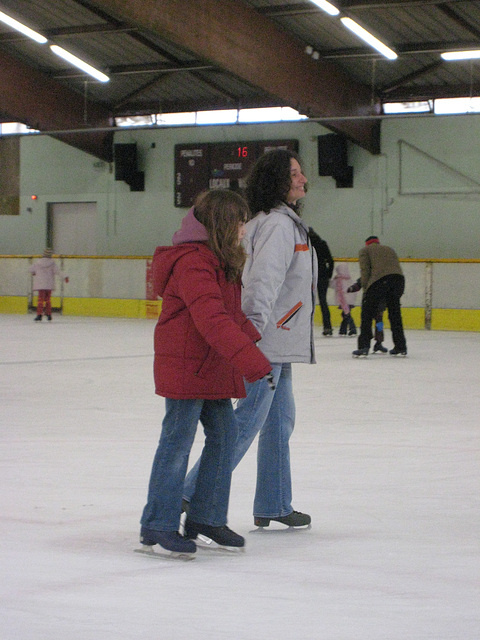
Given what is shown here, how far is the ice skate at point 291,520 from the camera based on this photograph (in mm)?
3795

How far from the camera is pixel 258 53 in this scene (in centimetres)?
1678

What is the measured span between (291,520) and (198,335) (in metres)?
0.93

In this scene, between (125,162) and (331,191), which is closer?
(331,191)

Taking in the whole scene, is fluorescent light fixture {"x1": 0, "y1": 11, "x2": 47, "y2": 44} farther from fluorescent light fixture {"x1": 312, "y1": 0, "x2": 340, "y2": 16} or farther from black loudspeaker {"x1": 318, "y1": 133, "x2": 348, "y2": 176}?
black loudspeaker {"x1": 318, "y1": 133, "x2": 348, "y2": 176}

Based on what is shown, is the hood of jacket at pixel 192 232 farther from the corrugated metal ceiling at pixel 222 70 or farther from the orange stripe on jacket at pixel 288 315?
the corrugated metal ceiling at pixel 222 70

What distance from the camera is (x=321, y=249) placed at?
14219 millimetres

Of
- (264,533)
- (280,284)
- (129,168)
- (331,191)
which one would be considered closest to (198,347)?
(280,284)

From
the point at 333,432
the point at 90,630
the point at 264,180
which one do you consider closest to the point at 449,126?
the point at 333,432

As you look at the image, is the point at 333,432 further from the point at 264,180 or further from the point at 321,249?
the point at 321,249

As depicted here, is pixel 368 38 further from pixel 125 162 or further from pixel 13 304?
pixel 13 304

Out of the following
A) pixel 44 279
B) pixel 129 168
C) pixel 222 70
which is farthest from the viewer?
pixel 129 168

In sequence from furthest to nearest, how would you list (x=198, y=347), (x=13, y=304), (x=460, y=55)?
1. (x=13, y=304)
2. (x=460, y=55)
3. (x=198, y=347)

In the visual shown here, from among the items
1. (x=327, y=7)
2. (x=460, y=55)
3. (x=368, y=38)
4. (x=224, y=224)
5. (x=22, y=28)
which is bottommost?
(x=224, y=224)

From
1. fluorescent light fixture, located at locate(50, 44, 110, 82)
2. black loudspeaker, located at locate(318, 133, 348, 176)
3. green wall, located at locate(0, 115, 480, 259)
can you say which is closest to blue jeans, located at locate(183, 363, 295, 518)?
green wall, located at locate(0, 115, 480, 259)
